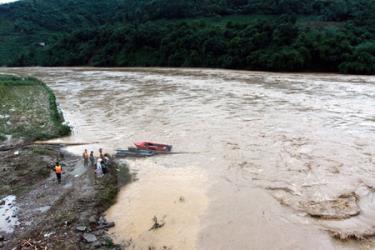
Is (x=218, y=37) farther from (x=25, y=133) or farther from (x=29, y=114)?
(x=25, y=133)

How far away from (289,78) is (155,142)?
2845 cm

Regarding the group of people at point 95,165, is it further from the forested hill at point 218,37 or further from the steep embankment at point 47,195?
the forested hill at point 218,37

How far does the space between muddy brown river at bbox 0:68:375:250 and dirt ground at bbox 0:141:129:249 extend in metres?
0.85

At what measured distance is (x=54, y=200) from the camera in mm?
15570

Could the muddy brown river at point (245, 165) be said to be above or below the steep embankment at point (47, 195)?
above

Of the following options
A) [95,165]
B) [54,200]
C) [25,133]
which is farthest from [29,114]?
[54,200]

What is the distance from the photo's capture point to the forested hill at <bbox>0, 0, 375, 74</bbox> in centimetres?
5225

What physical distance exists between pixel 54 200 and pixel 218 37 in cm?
5298

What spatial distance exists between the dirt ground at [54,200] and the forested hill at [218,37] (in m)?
39.8

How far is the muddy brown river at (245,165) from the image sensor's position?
43.1ft

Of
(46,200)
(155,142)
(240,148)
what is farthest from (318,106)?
(46,200)

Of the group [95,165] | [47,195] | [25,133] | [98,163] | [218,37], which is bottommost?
[47,195]

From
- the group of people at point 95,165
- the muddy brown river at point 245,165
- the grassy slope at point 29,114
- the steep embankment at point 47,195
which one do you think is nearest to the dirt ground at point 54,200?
the steep embankment at point 47,195

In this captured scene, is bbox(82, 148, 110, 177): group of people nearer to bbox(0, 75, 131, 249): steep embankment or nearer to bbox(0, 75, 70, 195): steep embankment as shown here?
bbox(0, 75, 131, 249): steep embankment
